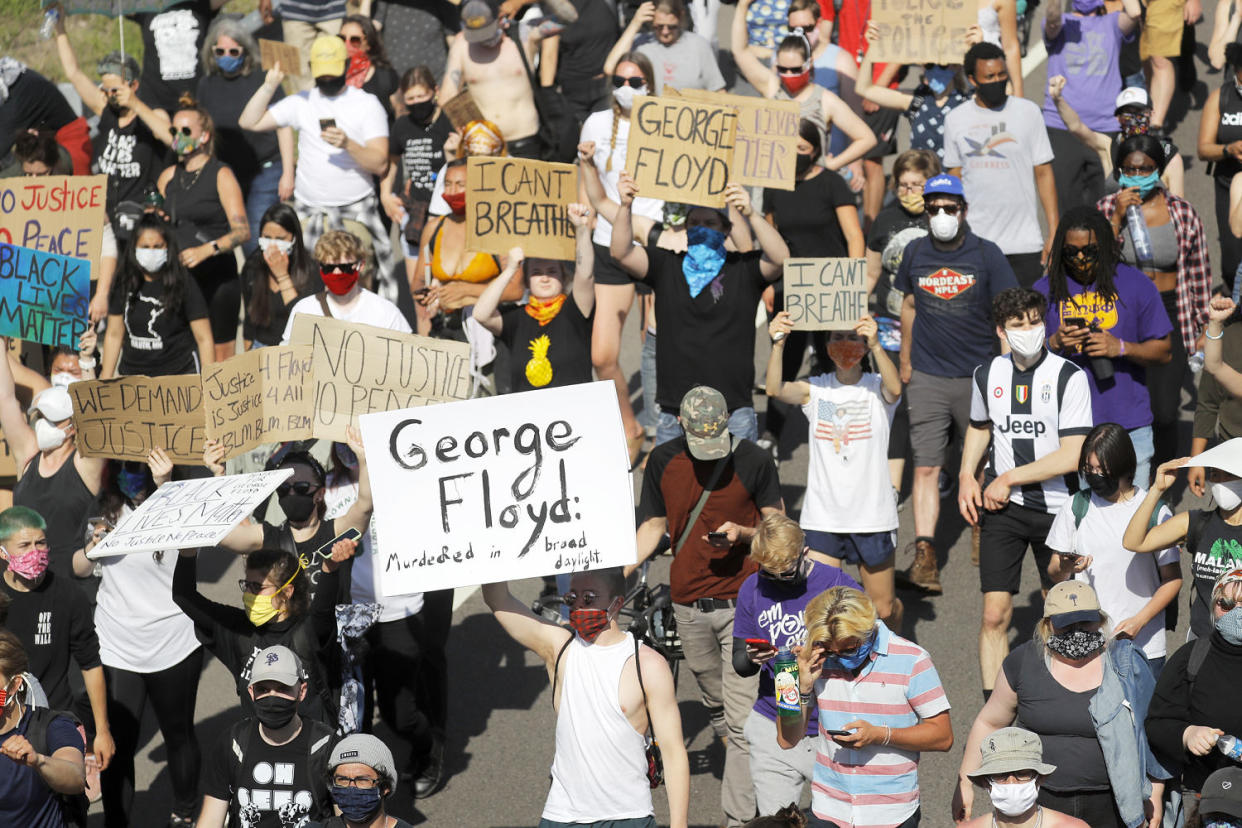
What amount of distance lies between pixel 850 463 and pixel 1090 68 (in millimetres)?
5272

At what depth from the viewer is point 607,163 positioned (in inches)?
476

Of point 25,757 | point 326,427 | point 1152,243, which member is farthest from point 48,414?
point 1152,243

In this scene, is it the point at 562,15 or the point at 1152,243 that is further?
the point at 562,15

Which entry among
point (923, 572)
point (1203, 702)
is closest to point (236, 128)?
point (923, 572)

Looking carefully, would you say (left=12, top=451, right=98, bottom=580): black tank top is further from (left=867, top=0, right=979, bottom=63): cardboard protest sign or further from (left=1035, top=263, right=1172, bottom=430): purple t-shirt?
(left=867, top=0, right=979, bottom=63): cardboard protest sign

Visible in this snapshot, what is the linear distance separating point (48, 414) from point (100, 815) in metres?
2.13

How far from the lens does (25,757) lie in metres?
7.02

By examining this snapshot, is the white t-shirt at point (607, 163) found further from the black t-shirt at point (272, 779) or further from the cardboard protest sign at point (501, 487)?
the black t-shirt at point (272, 779)

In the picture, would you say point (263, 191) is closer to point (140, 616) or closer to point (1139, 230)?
point (140, 616)

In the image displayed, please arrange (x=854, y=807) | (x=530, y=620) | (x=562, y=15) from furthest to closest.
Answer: (x=562, y=15), (x=530, y=620), (x=854, y=807)

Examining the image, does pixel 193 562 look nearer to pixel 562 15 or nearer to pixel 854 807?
pixel 854 807

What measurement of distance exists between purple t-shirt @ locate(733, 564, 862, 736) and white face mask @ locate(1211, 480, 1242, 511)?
1532mm

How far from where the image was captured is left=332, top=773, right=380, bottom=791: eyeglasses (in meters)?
6.42

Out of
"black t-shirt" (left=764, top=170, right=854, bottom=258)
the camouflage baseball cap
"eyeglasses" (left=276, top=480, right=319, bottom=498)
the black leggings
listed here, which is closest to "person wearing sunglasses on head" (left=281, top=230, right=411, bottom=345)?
"eyeglasses" (left=276, top=480, right=319, bottom=498)
